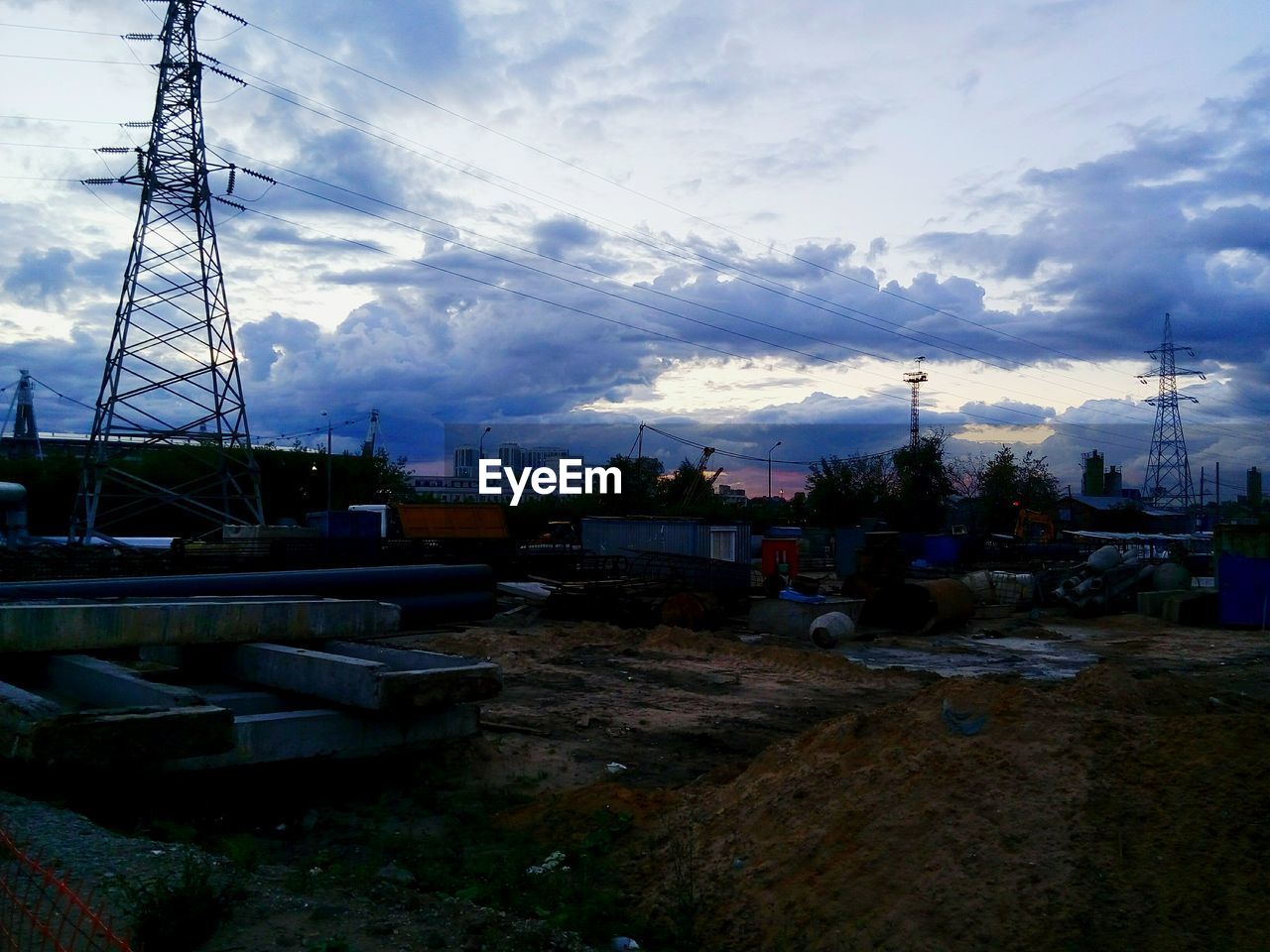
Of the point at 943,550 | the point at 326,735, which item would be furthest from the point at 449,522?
the point at 326,735

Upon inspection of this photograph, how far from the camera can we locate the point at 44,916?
396cm

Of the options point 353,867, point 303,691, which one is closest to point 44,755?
point 353,867

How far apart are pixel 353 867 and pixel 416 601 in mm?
13136

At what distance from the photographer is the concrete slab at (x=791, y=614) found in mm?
20359

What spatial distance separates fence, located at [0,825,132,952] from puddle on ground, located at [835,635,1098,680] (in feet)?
45.7

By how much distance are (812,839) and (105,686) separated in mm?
5190

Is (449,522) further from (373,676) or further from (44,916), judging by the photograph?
(44,916)

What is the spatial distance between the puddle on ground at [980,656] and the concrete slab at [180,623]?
411 inches

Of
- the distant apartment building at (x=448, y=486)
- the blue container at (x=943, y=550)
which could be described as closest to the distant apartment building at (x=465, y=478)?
the distant apartment building at (x=448, y=486)

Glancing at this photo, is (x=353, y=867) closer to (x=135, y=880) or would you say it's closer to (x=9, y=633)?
(x=135, y=880)

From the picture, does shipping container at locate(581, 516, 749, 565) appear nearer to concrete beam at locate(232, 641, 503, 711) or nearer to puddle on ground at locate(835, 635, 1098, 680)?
puddle on ground at locate(835, 635, 1098, 680)

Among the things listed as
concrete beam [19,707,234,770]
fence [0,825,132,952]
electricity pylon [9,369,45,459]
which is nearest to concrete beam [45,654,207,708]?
concrete beam [19,707,234,770]

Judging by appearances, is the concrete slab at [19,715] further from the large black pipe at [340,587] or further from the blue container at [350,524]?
the blue container at [350,524]

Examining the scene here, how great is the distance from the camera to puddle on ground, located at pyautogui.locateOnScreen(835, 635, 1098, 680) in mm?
16797
